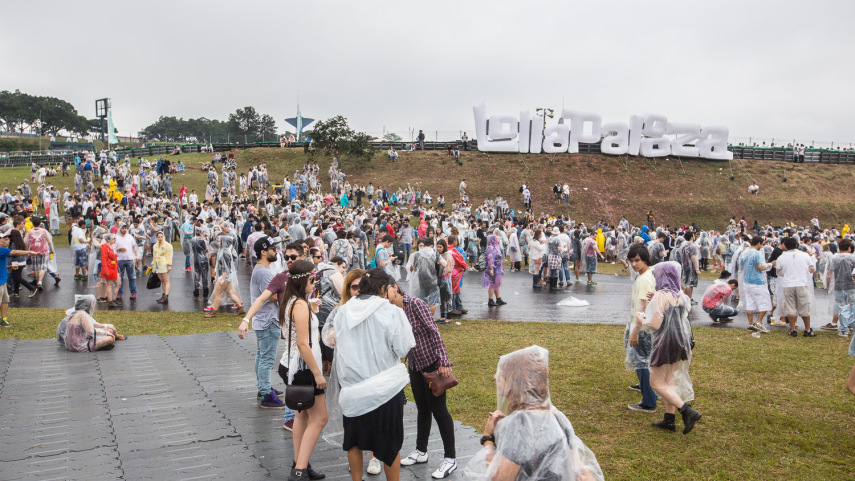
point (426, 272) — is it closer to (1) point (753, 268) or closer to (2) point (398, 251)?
(1) point (753, 268)

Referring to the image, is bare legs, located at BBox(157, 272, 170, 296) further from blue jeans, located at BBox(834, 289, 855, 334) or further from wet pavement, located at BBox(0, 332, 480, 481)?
blue jeans, located at BBox(834, 289, 855, 334)

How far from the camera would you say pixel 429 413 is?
483 cm

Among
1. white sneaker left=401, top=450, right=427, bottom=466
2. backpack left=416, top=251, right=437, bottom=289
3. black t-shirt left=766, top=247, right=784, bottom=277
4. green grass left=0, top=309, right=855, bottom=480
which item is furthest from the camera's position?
black t-shirt left=766, top=247, right=784, bottom=277

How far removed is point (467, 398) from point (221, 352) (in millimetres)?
3983

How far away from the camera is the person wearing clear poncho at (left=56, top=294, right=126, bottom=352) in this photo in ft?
27.3

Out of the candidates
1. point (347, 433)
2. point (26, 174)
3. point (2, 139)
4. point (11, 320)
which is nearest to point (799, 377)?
point (347, 433)

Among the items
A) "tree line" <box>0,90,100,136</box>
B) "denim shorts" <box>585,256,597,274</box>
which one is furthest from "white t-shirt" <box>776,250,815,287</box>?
"tree line" <box>0,90,100,136</box>

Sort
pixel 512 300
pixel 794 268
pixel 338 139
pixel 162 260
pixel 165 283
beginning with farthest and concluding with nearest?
pixel 338 139, pixel 512 300, pixel 165 283, pixel 162 260, pixel 794 268

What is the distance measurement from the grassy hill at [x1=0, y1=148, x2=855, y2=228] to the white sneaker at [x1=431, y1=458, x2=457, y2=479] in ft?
117

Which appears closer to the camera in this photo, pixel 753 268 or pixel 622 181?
pixel 753 268

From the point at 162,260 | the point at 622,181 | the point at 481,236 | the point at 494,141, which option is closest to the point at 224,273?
the point at 162,260

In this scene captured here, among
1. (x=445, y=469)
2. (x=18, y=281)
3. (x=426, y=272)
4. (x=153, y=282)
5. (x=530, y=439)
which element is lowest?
(x=18, y=281)

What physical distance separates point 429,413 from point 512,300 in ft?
31.6

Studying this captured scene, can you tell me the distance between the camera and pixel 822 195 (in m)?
44.8
